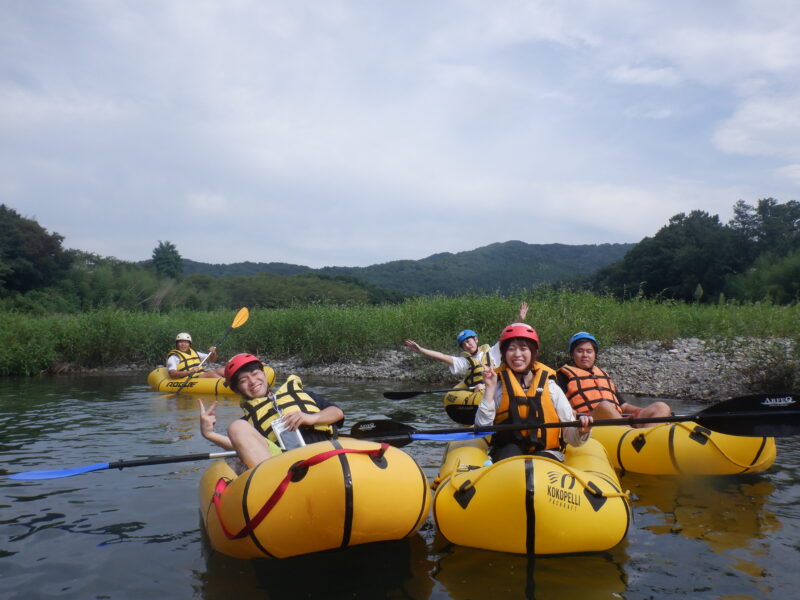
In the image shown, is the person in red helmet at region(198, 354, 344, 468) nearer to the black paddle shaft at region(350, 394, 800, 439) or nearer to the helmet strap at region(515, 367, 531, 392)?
the black paddle shaft at region(350, 394, 800, 439)

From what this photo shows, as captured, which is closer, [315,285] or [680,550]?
[680,550]

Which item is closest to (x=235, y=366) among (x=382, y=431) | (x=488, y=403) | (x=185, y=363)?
(x=382, y=431)

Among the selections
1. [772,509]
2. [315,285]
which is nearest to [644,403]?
[772,509]

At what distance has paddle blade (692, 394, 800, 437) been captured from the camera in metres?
3.86

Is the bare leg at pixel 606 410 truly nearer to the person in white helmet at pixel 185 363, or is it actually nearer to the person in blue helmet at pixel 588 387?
the person in blue helmet at pixel 588 387

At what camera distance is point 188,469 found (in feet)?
17.3

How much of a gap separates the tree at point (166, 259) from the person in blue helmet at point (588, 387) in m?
44.2

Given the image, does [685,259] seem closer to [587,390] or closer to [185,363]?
[185,363]

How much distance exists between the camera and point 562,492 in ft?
9.89

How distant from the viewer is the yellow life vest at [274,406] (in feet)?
12.8

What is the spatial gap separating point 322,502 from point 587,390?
10.8 ft

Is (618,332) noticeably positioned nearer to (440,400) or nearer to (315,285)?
(440,400)

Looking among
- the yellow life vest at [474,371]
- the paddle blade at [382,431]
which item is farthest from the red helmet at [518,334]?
the yellow life vest at [474,371]

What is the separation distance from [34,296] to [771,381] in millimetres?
28914
